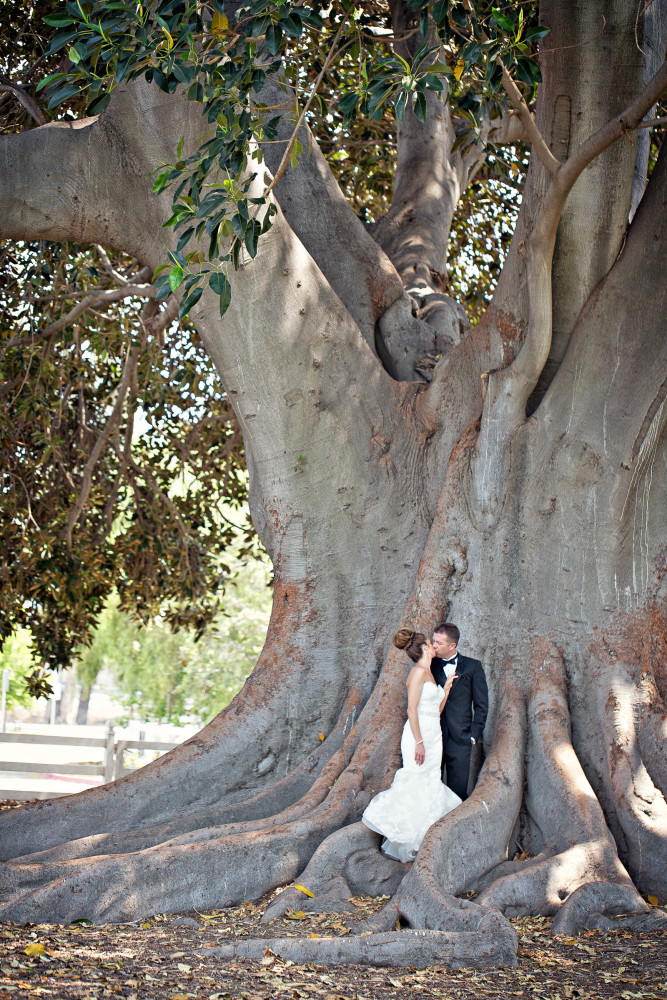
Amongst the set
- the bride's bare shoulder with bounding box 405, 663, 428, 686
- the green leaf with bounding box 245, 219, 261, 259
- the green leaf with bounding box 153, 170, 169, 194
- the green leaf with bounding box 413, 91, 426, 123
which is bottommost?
the bride's bare shoulder with bounding box 405, 663, 428, 686

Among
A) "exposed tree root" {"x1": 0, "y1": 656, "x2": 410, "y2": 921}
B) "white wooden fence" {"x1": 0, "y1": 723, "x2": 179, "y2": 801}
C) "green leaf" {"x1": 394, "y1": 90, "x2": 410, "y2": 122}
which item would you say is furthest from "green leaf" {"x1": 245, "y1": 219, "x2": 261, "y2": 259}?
"white wooden fence" {"x1": 0, "y1": 723, "x2": 179, "y2": 801}

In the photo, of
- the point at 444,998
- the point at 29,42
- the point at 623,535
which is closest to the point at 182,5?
the point at 623,535

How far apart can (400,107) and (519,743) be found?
3309mm

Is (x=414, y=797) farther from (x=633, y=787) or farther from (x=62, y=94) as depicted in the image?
(x=62, y=94)

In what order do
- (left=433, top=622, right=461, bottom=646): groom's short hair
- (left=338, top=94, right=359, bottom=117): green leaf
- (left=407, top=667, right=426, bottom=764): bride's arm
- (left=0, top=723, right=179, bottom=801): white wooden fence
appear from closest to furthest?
(left=338, top=94, right=359, bottom=117): green leaf
(left=407, top=667, right=426, bottom=764): bride's arm
(left=433, top=622, right=461, bottom=646): groom's short hair
(left=0, top=723, right=179, bottom=801): white wooden fence

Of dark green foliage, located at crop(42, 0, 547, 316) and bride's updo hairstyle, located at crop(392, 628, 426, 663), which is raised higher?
dark green foliage, located at crop(42, 0, 547, 316)

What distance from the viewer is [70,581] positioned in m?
9.30

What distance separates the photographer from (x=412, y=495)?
6375 millimetres

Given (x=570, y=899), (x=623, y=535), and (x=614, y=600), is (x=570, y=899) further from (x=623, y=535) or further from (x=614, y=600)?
(x=623, y=535)

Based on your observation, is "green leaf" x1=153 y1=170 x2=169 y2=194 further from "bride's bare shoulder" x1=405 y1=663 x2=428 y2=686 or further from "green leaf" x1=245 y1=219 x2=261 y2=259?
"bride's bare shoulder" x1=405 y1=663 x2=428 y2=686

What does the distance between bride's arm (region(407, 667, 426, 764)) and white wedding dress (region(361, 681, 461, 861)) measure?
0.03m

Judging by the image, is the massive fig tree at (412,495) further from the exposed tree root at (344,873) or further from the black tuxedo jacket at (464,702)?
the black tuxedo jacket at (464,702)

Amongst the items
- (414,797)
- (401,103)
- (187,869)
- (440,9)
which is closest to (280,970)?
(187,869)

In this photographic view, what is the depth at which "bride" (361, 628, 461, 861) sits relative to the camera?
16.2 ft
